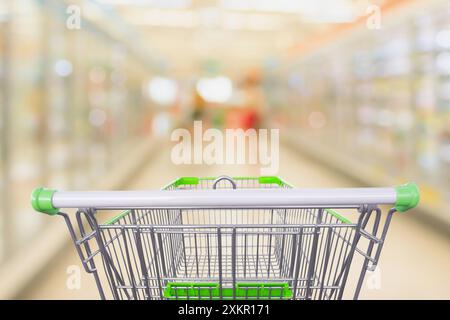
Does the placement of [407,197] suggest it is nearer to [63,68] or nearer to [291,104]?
[63,68]

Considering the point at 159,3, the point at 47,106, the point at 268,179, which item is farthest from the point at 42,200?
the point at 159,3

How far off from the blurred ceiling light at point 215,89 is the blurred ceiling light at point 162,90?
4.02 feet

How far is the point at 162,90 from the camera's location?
1758 cm

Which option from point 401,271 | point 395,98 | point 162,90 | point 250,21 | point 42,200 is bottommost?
point 401,271

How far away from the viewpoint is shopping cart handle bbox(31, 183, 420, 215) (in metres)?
1.20

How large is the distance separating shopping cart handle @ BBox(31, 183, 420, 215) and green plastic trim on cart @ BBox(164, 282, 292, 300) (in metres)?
0.28

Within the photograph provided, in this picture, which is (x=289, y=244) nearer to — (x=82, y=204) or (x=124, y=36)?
(x=82, y=204)

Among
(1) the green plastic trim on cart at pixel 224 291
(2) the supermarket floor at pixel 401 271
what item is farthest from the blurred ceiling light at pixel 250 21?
(1) the green plastic trim on cart at pixel 224 291

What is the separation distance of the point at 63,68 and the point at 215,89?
12.7 metres

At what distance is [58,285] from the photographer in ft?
11.1

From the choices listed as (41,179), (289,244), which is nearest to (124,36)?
(41,179)

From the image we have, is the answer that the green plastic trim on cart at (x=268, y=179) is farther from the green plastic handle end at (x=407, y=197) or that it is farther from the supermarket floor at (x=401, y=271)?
the supermarket floor at (x=401, y=271)

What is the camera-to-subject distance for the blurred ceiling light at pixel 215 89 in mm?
17250
